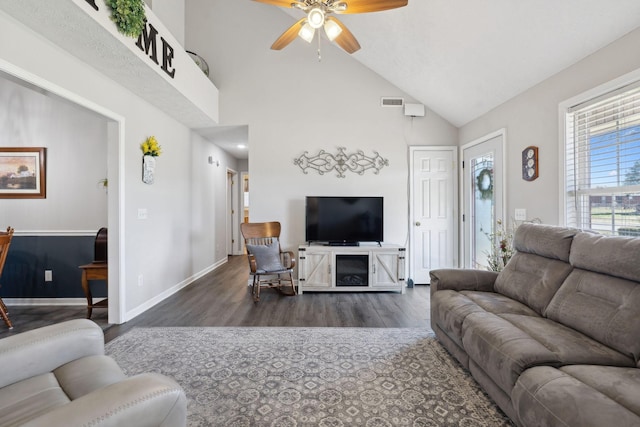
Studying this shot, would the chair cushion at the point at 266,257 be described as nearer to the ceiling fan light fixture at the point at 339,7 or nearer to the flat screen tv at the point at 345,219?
the flat screen tv at the point at 345,219

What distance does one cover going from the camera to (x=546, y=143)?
272 cm

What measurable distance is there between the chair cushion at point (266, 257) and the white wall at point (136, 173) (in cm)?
117

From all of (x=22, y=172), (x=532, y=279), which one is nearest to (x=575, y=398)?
(x=532, y=279)

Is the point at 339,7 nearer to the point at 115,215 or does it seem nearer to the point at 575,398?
the point at 575,398

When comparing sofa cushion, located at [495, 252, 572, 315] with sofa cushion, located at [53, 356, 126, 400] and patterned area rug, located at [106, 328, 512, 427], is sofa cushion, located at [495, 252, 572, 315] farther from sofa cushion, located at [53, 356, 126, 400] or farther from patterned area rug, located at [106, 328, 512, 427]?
sofa cushion, located at [53, 356, 126, 400]

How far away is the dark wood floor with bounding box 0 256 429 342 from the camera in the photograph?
2947 millimetres

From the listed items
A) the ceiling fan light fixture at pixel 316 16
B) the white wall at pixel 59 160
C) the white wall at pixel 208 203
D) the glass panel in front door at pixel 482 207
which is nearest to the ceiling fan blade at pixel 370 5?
the ceiling fan light fixture at pixel 316 16

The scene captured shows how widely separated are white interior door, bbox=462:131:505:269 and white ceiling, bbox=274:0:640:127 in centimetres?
49

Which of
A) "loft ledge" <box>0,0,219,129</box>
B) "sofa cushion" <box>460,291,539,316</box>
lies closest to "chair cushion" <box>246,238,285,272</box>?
"loft ledge" <box>0,0,219,129</box>

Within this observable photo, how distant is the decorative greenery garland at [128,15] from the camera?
217 centimetres

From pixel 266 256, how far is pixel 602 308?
3193 mm

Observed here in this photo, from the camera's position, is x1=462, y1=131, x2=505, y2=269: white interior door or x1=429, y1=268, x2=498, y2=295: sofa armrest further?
x1=462, y1=131, x2=505, y2=269: white interior door

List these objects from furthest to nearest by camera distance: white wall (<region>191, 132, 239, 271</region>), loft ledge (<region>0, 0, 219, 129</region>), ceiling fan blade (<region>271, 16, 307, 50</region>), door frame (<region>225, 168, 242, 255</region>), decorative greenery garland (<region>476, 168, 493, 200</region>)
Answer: door frame (<region>225, 168, 242, 255</region>)
white wall (<region>191, 132, 239, 271</region>)
decorative greenery garland (<region>476, 168, 493, 200</region>)
ceiling fan blade (<region>271, 16, 307, 50</region>)
loft ledge (<region>0, 0, 219, 129</region>)

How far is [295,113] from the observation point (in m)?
4.40
